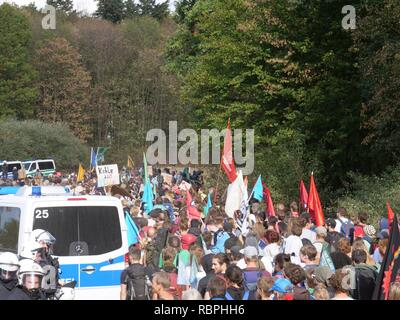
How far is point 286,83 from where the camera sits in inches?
1332

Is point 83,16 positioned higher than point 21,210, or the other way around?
point 83,16

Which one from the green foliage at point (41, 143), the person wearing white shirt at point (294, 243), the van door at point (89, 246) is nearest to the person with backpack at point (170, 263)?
the van door at point (89, 246)

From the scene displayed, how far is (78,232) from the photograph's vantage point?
35.4 feet

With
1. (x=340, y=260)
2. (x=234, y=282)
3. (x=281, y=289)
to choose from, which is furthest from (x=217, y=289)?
(x=340, y=260)

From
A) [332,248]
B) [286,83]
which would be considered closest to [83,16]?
[286,83]

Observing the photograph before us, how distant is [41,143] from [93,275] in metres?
58.1

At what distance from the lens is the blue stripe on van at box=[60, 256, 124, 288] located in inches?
418

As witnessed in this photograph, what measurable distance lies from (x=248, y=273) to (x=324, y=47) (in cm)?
2341

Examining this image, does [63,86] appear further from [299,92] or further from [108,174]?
[108,174]

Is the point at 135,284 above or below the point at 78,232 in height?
below

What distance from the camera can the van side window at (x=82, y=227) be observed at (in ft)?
35.0
